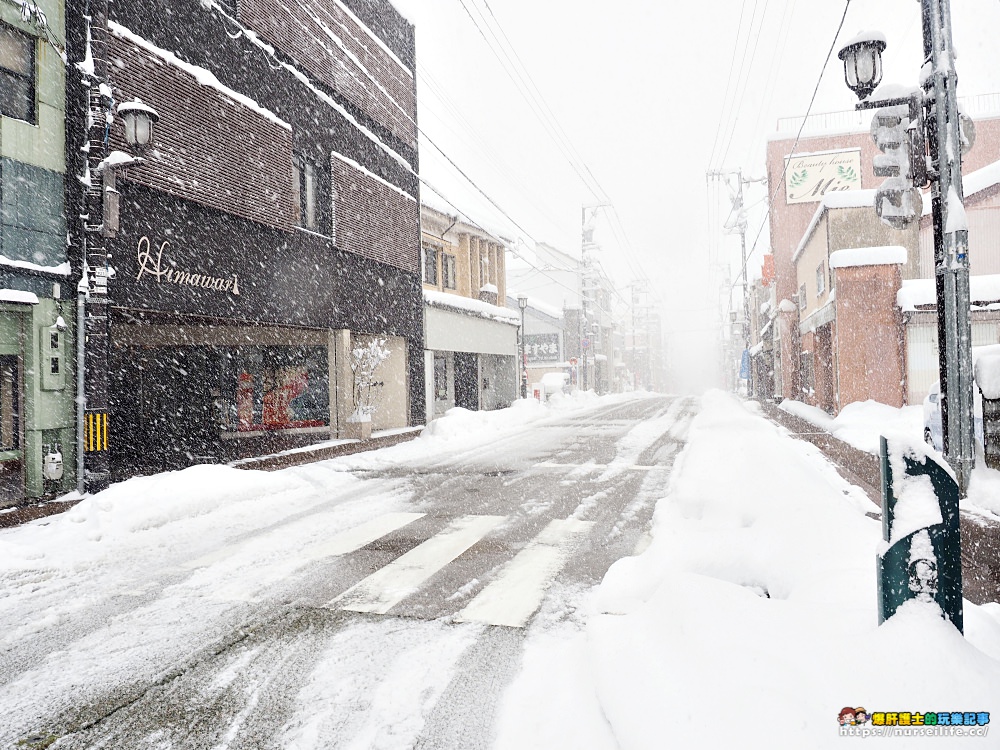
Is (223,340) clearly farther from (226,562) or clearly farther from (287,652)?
(287,652)

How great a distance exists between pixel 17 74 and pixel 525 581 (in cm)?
1037

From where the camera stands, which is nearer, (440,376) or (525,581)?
(525,581)

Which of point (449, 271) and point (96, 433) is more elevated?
point (449, 271)

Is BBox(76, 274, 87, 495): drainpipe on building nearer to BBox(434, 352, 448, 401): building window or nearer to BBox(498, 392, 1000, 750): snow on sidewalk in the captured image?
BBox(498, 392, 1000, 750): snow on sidewalk

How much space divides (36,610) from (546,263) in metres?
58.2

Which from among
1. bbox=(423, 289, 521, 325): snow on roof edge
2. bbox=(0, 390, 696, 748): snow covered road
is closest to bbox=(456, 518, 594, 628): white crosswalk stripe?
bbox=(0, 390, 696, 748): snow covered road

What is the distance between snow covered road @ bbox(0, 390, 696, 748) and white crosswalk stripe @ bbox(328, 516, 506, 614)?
0.9 inches

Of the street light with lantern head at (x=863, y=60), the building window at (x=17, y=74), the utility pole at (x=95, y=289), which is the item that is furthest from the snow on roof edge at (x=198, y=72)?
the street light with lantern head at (x=863, y=60)

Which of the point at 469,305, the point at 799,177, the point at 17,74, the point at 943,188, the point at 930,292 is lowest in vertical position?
the point at 943,188

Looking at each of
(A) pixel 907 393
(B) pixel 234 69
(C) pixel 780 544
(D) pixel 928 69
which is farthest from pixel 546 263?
(C) pixel 780 544

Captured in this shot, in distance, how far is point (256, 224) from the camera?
13.3 meters

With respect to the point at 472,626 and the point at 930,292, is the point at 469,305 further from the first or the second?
the point at 472,626

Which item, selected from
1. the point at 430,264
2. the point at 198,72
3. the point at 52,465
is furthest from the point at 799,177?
the point at 52,465

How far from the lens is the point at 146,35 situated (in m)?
10.8
